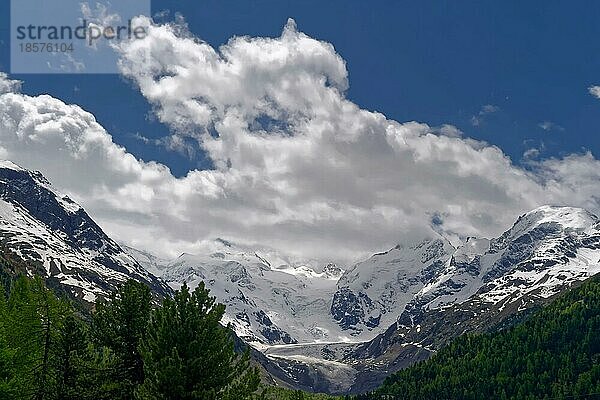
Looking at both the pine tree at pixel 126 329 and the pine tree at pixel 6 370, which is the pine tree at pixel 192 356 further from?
the pine tree at pixel 6 370

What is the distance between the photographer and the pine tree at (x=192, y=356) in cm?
3466

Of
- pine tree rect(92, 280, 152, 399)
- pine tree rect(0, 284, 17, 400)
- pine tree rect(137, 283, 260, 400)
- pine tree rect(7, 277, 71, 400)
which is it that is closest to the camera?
pine tree rect(137, 283, 260, 400)

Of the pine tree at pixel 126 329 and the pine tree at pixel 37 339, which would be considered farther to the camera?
the pine tree at pixel 126 329

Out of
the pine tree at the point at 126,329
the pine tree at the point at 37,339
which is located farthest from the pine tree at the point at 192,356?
the pine tree at the point at 37,339

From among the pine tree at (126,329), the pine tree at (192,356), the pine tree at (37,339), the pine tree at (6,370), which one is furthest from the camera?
the pine tree at (126,329)

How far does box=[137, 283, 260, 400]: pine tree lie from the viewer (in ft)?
114

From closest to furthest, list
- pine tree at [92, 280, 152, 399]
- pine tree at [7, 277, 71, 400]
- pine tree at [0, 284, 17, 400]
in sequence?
pine tree at [0, 284, 17, 400], pine tree at [7, 277, 71, 400], pine tree at [92, 280, 152, 399]

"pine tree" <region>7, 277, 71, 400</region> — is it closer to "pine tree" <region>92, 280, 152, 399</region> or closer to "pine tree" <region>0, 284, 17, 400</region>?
"pine tree" <region>0, 284, 17, 400</region>

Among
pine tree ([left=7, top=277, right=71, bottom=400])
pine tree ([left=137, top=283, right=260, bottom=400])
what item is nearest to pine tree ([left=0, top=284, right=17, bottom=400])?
pine tree ([left=7, top=277, right=71, bottom=400])

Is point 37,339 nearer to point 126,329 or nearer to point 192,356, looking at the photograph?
point 126,329

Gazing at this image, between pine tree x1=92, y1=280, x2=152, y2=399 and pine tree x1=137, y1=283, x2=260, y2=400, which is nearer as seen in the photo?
pine tree x1=137, y1=283, x2=260, y2=400

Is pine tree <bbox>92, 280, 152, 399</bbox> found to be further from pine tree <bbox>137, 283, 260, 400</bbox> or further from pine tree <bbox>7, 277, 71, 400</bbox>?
pine tree <bbox>137, 283, 260, 400</bbox>

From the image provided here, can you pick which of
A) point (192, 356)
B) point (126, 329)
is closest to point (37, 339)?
point (126, 329)

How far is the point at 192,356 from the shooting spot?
1414 inches
